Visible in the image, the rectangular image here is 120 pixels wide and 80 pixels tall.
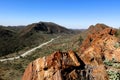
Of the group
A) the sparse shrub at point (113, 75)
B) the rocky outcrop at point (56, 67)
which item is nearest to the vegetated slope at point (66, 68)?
the rocky outcrop at point (56, 67)

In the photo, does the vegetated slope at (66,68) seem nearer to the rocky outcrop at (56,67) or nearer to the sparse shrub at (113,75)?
the rocky outcrop at (56,67)

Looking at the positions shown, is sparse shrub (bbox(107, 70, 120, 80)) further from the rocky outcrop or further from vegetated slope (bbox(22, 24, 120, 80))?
the rocky outcrop

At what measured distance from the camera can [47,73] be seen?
19.5 meters

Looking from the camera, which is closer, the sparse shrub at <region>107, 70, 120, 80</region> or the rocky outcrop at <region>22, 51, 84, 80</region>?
the rocky outcrop at <region>22, 51, 84, 80</region>

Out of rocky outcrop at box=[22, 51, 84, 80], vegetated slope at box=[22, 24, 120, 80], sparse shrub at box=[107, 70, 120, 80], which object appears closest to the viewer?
rocky outcrop at box=[22, 51, 84, 80]

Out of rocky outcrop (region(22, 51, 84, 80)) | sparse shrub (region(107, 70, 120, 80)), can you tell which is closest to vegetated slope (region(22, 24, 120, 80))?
rocky outcrop (region(22, 51, 84, 80))

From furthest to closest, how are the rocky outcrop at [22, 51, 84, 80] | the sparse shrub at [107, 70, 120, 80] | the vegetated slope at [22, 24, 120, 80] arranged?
the sparse shrub at [107, 70, 120, 80] < the vegetated slope at [22, 24, 120, 80] < the rocky outcrop at [22, 51, 84, 80]

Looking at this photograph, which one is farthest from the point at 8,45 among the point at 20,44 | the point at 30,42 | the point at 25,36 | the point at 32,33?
the point at 32,33

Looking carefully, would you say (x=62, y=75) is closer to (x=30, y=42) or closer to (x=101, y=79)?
(x=101, y=79)

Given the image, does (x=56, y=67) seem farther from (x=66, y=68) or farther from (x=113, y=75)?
(x=113, y=75)

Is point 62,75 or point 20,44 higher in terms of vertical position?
point 62,75

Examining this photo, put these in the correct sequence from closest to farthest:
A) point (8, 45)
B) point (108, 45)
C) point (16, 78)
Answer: point (108, 45), point (16, 78), point (8, 45)

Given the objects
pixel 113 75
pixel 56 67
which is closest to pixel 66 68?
pixel 56 67

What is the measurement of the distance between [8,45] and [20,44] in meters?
9.95
